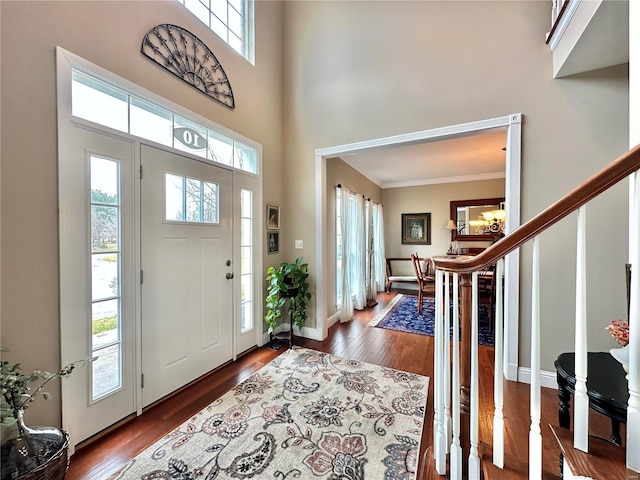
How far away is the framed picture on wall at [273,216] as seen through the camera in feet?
10.7

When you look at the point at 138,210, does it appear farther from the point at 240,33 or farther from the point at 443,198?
Answer: the point at 443,198

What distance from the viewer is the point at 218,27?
279 cm

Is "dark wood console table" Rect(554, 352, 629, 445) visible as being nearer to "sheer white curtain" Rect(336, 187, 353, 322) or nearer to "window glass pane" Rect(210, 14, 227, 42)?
"sheer white curtain" Rect(336, 187, 353, 322)

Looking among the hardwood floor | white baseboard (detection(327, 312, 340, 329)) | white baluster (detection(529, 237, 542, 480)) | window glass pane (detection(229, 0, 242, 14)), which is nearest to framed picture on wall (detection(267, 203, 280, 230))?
the hardwood floor

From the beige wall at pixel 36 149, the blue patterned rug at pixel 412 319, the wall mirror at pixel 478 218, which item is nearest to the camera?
the beige wall at pixel 36 149

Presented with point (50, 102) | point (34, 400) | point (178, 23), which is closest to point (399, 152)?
point (178, 23)

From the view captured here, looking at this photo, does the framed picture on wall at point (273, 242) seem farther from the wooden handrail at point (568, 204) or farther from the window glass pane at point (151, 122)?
the wooden handrail at point (568, 204)

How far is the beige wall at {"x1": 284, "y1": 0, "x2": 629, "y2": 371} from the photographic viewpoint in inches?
83.0

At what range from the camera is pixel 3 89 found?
1.39 m

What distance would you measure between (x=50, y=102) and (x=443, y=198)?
6473mm

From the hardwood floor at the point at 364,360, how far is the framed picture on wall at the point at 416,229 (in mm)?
3499

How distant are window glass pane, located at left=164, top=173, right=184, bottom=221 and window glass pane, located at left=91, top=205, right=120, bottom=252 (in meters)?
0.36

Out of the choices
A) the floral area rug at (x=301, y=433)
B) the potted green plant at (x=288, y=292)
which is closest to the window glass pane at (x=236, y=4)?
the potted green plant at (x=288, y=292)

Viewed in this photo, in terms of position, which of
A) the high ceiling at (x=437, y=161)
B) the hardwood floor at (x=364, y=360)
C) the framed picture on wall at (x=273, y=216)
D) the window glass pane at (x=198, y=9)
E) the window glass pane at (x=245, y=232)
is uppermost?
the window glass pane at (x=198, y=9)
